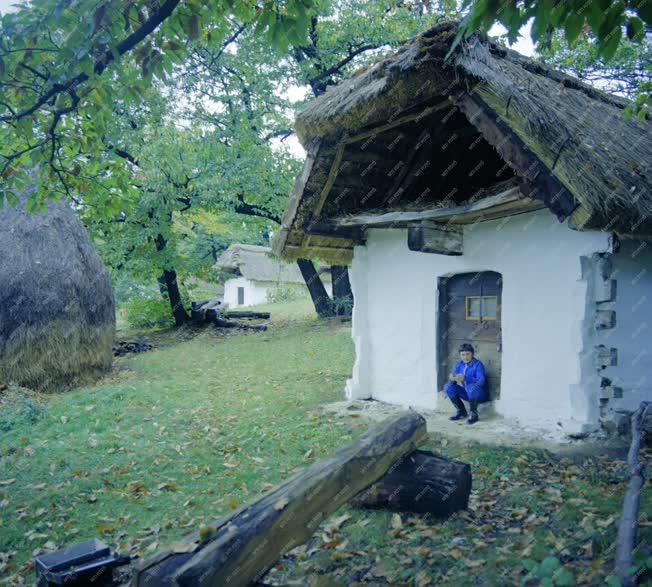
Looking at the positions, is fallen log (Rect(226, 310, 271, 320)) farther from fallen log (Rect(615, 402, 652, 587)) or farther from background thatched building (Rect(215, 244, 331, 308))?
fallen log (Rect(615, 402, 652, 587))

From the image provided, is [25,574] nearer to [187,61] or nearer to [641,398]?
[641,398]

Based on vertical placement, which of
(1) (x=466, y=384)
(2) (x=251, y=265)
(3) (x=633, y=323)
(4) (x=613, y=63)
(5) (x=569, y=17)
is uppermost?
(4) (x=613, y=63)

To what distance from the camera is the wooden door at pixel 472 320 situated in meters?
7.24

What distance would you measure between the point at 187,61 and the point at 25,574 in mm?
14558

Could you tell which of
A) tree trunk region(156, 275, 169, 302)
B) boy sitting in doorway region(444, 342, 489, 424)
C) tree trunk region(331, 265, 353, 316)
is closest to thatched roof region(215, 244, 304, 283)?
tree trunk region(156, 275, 169, 302)

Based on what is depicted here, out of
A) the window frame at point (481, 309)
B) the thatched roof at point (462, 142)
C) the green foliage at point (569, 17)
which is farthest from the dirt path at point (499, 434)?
the green foliage at point (569, 17)

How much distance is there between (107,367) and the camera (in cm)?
1145

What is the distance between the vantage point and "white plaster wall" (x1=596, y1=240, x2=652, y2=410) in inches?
249

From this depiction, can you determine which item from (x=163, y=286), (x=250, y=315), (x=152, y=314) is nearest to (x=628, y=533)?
(x=250, y=315)

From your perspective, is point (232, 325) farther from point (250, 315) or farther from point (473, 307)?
point (473, 307)

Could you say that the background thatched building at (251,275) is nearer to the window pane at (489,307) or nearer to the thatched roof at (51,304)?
the thatched roof at (51,304)

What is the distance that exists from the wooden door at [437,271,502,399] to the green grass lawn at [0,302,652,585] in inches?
63.3

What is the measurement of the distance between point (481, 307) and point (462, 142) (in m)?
2.72

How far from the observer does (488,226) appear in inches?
280
